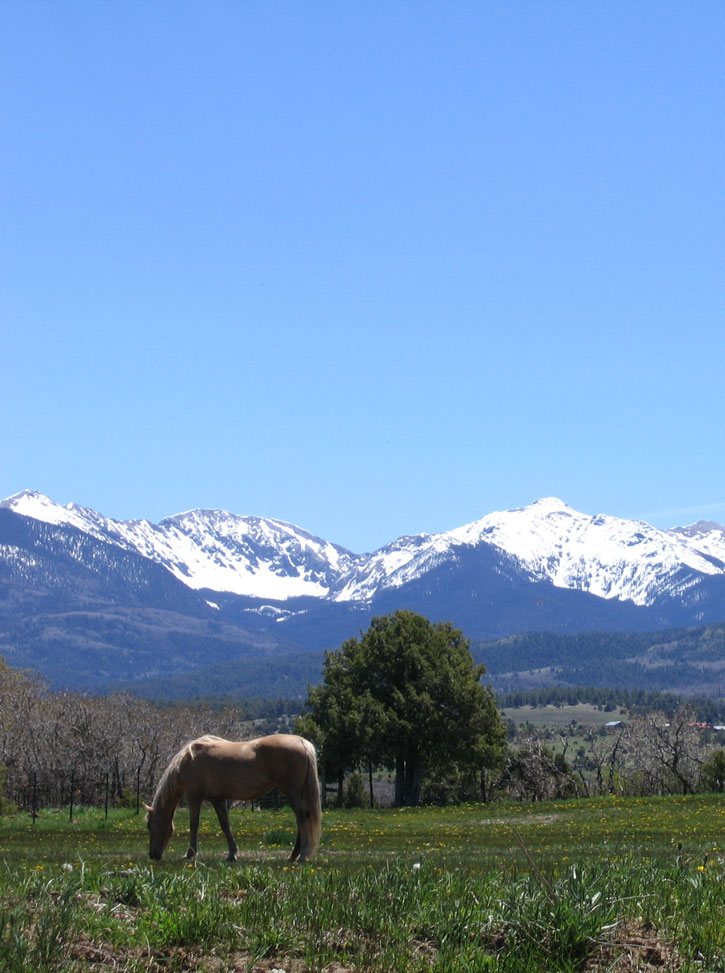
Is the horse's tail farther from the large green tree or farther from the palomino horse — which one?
the large green tree

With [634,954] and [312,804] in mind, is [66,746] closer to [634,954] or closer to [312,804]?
[312,804]

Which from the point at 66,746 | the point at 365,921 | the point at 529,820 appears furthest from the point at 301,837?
the point at 66,746

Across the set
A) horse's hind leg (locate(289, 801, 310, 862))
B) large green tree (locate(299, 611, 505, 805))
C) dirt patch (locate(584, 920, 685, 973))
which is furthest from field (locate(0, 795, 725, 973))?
large green tree (locate(299, 611, 505, 805))

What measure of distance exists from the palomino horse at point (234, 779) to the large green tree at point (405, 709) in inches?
1620

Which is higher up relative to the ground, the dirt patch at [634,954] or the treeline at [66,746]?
the dirt patch at [634,954]

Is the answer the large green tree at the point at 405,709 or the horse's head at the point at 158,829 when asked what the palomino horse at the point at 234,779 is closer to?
the horse's head at the point at 158,829

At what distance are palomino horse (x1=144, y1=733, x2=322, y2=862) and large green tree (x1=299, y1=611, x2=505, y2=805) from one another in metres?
41.2

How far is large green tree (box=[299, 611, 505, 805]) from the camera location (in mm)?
60719

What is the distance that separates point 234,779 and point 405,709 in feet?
139

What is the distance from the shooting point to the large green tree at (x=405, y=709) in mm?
60719

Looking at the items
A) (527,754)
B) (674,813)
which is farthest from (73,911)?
(527,754)

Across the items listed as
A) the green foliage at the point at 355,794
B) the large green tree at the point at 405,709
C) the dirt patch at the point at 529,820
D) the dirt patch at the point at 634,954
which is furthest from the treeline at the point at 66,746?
the dirt patch at the point at 634,954

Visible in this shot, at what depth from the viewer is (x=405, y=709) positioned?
199 ft

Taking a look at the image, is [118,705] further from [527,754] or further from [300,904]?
[300,904]
